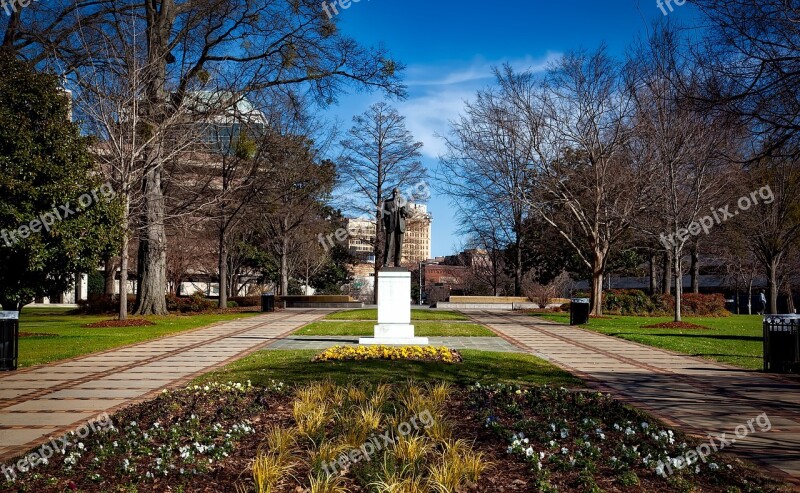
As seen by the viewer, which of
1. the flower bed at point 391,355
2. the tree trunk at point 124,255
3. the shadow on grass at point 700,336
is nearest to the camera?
the flower bed at point 391,355

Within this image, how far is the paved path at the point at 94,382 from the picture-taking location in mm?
6781

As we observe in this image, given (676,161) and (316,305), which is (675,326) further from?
(316,305)

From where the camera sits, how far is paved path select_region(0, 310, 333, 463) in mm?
6781

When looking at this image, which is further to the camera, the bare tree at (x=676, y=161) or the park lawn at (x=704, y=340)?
the bare tree at (x=676, y=161)

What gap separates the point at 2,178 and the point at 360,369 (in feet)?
32.2

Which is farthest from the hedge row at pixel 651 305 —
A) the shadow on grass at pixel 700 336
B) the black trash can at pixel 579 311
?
the shadow on grass at pixel 700 336

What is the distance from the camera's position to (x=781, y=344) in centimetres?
1112

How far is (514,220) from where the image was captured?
38.5 metres

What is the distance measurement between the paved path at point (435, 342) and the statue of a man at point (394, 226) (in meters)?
2.21

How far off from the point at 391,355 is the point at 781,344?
22.8 feet

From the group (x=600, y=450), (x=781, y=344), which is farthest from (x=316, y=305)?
(x=600, y=450)

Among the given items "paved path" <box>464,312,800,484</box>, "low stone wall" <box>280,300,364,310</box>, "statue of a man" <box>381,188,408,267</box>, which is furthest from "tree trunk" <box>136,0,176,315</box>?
"paved path" <box>464,312,800,484</box>

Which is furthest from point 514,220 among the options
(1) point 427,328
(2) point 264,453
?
(2) point 264,453

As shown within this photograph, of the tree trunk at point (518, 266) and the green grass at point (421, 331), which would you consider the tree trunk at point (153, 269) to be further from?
the tree trunk at point (518, 266)
